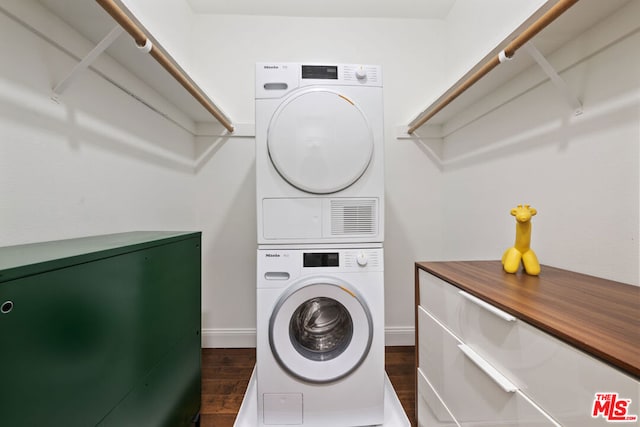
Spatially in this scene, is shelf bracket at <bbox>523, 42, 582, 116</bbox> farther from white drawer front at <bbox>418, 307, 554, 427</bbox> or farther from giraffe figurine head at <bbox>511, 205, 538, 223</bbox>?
white drawer front at <bbox>418, 307, 554, 427</bbox>

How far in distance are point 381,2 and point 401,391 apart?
2562 millimetres

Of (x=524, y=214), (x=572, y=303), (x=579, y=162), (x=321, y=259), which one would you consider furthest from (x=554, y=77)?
(x=321, y=259)

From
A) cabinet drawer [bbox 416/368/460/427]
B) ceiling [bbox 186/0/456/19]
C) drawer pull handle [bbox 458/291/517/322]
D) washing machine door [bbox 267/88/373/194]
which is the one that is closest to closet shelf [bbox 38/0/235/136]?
washing machine door [bbox 267/88/373/194]

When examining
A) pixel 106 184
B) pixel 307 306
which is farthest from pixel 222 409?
pixel 106 184

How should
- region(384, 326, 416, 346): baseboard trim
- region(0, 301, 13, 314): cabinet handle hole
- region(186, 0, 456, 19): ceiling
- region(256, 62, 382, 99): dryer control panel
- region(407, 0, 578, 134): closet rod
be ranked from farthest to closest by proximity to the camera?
region(384, 326, 416, 346): baseboard trim
region(186, 0, 456, 19): ceiling
region(256, 62, 382, 99): dryer control panel
region(407, 0, 578, 134): closet rod
region(0, 301, 13, 314): cabinet handle hole

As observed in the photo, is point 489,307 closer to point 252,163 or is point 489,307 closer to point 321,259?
point 321,259

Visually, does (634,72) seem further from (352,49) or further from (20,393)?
(20,393)

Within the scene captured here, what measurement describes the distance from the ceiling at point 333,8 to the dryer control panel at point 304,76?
979mm

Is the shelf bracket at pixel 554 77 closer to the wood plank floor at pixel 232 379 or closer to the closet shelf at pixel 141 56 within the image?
the closet shelf at pixel 141 56

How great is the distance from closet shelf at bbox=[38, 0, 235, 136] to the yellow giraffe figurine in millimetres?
1565

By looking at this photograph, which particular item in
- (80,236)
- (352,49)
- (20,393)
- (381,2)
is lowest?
(20,393)

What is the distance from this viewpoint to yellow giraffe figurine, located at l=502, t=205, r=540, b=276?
1029mm

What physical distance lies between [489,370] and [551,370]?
21cm

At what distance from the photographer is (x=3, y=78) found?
0.80 meters
